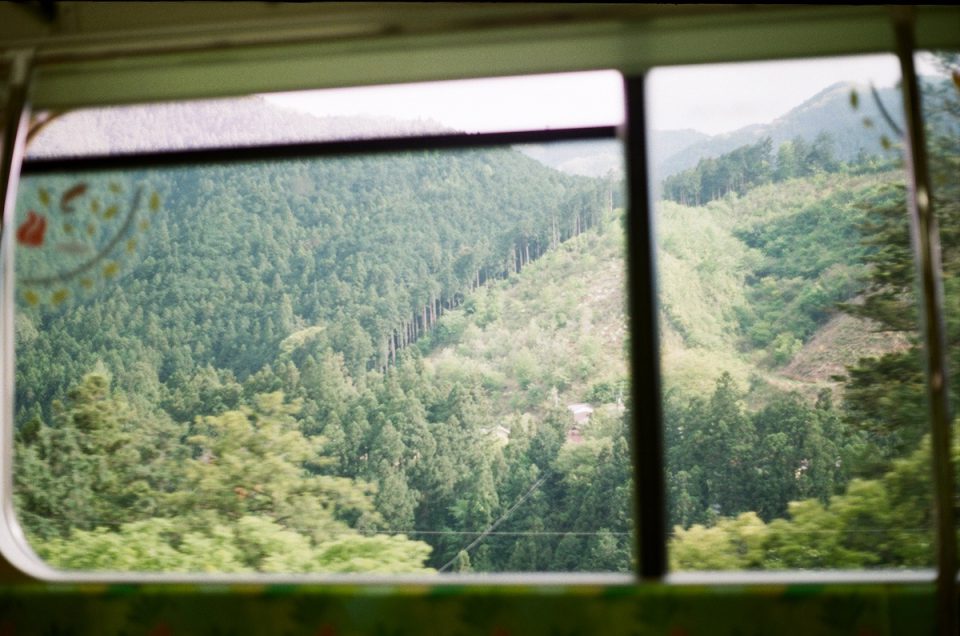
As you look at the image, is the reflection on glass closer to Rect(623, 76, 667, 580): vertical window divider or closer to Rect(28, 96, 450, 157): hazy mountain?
Rect(28, 96, 450, 157): hazy mountain

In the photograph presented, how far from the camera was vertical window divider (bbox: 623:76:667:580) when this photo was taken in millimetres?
2332

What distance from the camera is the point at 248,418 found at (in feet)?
9.75

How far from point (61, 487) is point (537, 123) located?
2290 millimetres

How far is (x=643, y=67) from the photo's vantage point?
2.50 meters

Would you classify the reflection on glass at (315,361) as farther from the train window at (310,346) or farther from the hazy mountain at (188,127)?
the hazy mountain at (188,127)

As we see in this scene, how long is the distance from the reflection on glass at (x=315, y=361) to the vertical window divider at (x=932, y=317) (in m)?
0.95

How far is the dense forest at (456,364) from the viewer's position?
2590 millimetres

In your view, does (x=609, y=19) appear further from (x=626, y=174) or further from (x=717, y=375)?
(x=717, y=375)

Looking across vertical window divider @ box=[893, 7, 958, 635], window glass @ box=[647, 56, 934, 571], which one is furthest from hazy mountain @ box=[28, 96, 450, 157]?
vertical window divider @ box=[893, 7, 958, 635]

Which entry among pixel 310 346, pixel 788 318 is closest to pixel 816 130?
pixel 788 318

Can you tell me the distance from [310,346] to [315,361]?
0.06 metres

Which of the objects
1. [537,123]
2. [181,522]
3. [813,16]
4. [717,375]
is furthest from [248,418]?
[813,16]

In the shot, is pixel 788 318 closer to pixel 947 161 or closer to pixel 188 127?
pixel 947 161

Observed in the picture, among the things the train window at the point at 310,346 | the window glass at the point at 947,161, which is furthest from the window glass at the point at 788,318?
the train window at the point at 310,346
